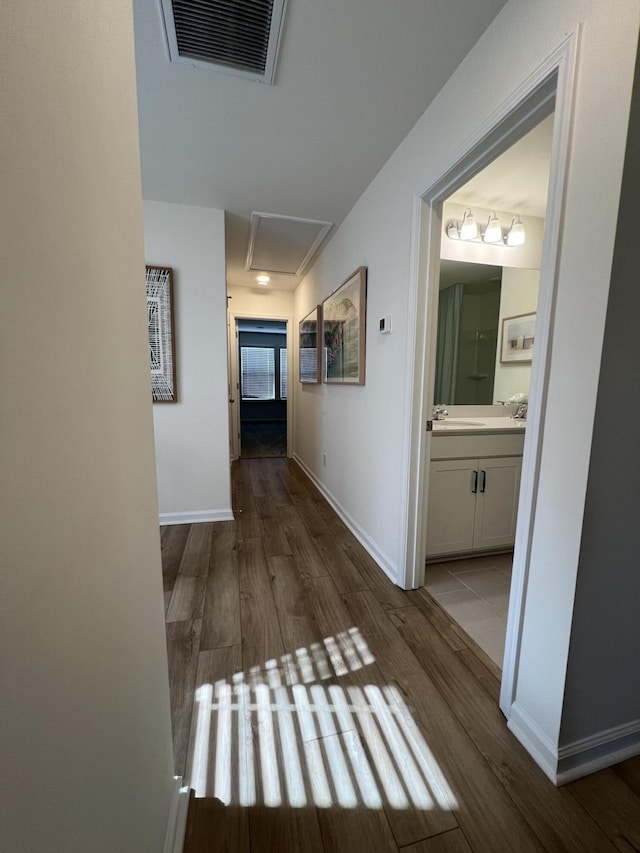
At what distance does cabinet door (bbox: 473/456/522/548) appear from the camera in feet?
7.27

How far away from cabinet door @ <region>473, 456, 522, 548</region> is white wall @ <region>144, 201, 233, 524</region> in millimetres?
1926

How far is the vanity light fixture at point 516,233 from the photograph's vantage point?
8.07 ft

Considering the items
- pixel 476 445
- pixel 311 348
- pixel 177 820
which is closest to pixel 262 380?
pixel 311 348

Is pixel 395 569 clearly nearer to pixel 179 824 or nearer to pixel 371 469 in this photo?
pixel 371 469

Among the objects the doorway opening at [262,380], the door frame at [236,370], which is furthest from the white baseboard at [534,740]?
the doorway opening at [262,380]

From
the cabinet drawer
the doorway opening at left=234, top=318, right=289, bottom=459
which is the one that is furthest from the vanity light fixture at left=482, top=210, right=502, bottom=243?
the doorway opening at left=234, top=318, right=289, bottom=459

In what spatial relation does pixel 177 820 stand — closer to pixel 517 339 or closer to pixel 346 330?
pixel 346 330

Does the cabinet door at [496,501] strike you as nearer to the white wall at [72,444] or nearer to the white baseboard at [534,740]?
the white baseboard at [534,740]

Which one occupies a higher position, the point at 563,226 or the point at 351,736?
the point at 563,226

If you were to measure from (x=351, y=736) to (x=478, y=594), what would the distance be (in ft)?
3.61

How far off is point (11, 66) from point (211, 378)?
8.28ft

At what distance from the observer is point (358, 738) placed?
3.78ft

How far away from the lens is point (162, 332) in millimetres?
2631

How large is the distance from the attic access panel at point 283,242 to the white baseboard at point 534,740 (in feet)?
10.4
